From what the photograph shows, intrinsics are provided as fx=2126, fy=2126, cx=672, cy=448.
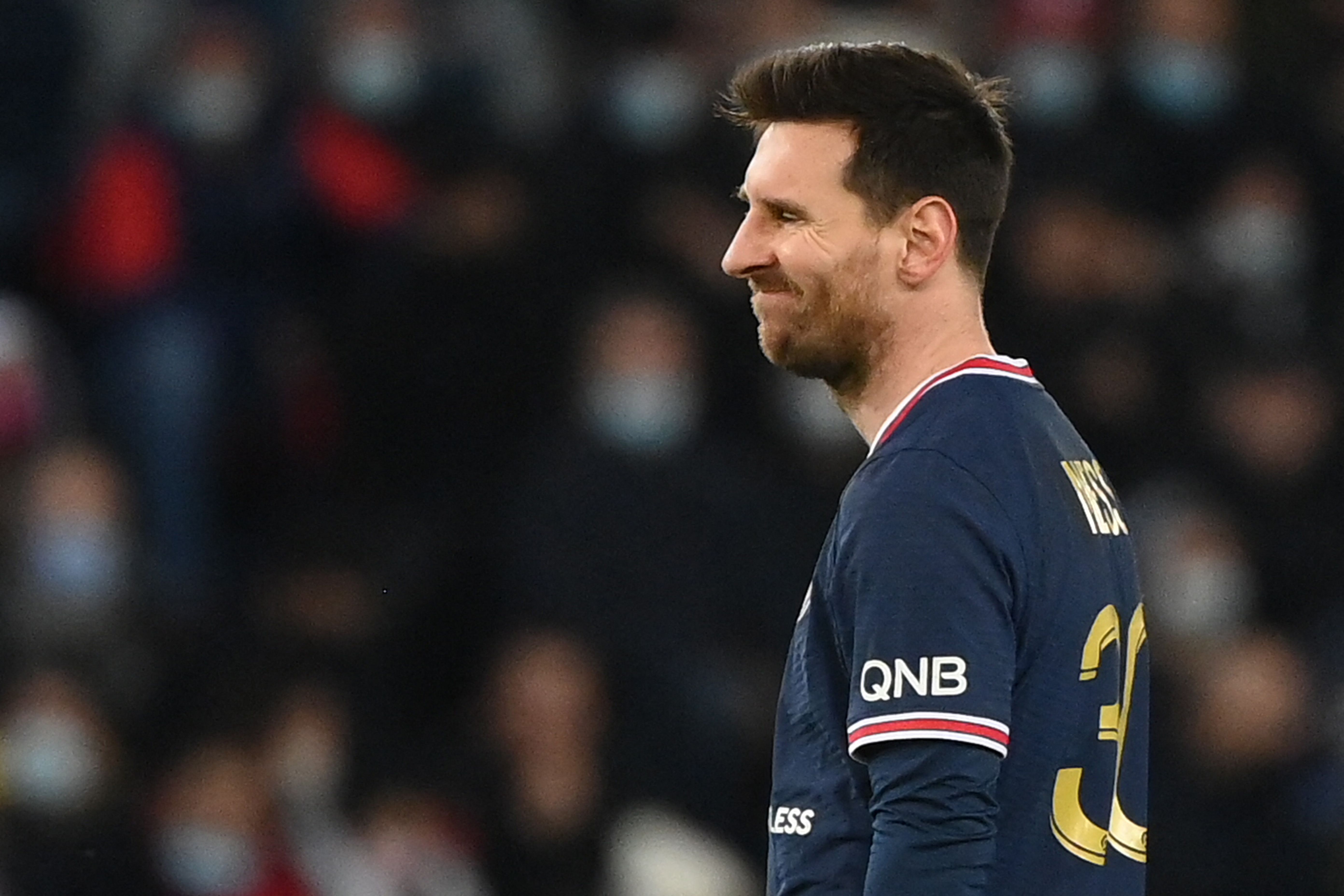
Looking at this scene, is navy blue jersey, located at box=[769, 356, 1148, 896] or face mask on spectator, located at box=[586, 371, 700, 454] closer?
navy blue jersey, located at box=[769, 356, 1148, 896]

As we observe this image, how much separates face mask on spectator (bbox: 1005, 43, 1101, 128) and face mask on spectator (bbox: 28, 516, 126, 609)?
317cm

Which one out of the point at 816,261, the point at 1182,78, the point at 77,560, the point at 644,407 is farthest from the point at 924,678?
the point at 1182,78

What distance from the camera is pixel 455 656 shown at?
568 cm

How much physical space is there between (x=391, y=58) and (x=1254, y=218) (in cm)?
284

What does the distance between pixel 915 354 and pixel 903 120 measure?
267 millimetres

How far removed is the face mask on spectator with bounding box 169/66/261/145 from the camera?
6.26 m

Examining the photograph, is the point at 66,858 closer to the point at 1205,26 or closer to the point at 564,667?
the point at 564,667

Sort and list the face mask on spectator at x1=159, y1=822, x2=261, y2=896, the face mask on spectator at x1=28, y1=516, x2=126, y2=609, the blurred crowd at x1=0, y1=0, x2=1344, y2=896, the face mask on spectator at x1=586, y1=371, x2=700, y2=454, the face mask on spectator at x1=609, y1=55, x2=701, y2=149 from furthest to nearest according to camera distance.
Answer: the face mask on spectator at x1=609, y1=55, x2=701, y2=149, the face mask on spectator at x1=586, y1=371, x2=700, y2=454, the face mask on spectator at x1=28, y1=516, x2=126, y2=609, the blurred crowd at x1=0, y1=0, x2=1344, y2=896, the face mask on spectator at x1=159, y1=822, x2=261, y2=896

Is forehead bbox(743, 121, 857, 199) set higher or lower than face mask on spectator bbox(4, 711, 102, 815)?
higher

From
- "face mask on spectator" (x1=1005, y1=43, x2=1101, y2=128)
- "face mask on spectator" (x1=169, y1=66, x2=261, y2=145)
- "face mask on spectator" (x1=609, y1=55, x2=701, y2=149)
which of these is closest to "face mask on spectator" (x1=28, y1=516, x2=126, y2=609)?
"face mask on spectator" (x1=169, y1=66, x2=261, y2=145)

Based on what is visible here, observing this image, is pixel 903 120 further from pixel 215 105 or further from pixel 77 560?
pixel 215 105

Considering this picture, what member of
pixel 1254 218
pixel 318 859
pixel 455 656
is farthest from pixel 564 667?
pixel 1254 218

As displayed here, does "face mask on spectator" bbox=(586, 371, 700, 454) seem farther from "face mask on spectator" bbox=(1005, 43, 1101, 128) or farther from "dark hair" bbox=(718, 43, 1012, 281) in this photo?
"dark hair" bbox=(718, 43, 1012, 281)

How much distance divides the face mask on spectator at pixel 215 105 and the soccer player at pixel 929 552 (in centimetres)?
397
